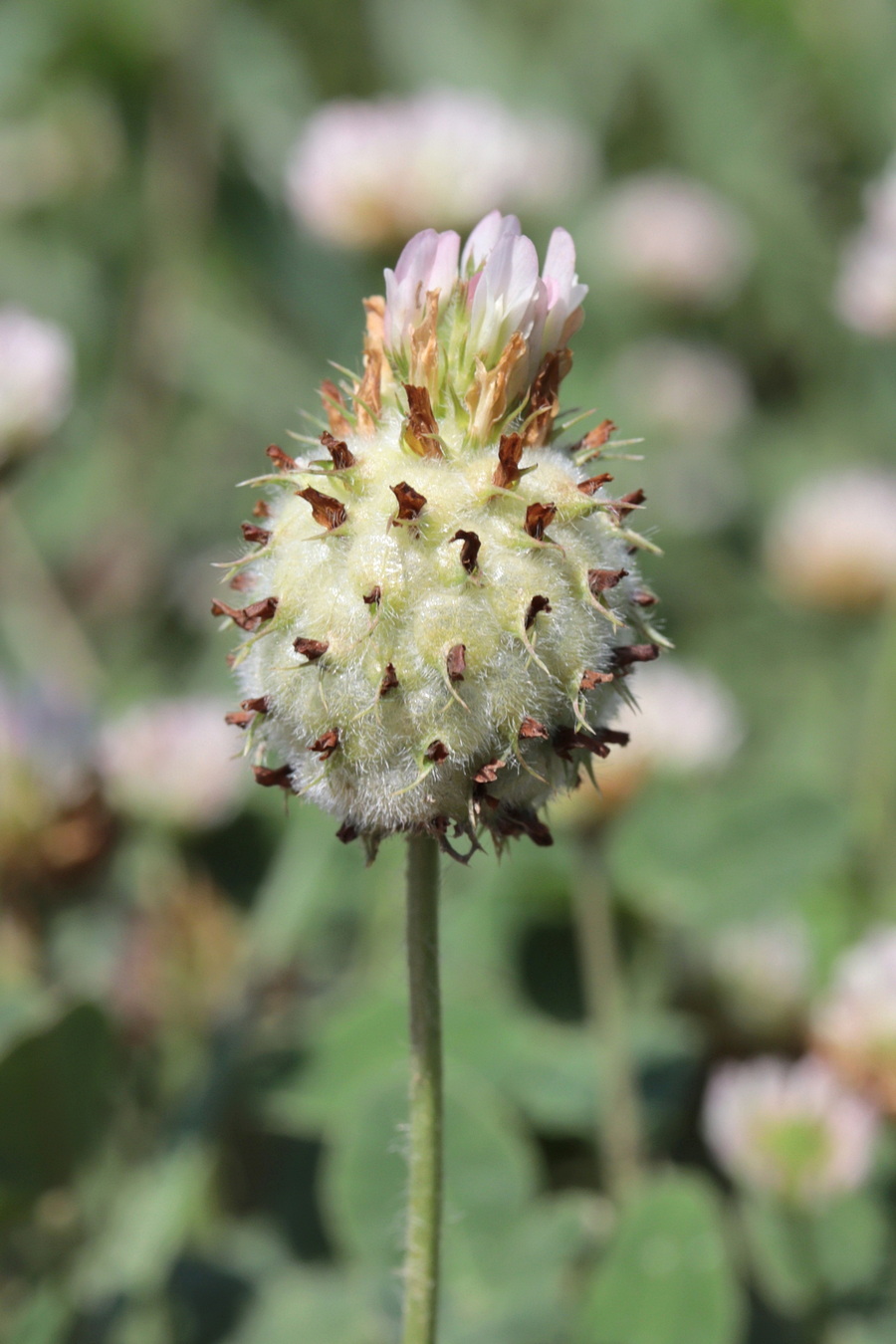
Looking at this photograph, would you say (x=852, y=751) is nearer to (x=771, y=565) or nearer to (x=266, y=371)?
(x=771, y=565)

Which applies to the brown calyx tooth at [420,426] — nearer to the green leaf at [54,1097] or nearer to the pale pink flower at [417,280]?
the pale pink flower at [417,280]

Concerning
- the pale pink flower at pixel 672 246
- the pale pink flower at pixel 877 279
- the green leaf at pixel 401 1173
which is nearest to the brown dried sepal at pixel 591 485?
the green leaf at pixel 401 1173

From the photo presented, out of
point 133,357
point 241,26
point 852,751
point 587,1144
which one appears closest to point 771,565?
point 852,751

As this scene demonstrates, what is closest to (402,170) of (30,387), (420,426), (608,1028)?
(30,387)

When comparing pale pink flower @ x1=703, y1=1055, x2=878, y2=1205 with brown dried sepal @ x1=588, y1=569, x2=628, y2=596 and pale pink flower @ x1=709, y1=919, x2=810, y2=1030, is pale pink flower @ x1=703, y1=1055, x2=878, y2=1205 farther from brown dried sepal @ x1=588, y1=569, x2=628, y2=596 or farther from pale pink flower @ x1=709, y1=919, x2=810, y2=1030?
brown dried sepal @ x1=588, y1=569, x2=628, y2=596

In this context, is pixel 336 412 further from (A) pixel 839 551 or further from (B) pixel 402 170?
(A) pixel 839 551

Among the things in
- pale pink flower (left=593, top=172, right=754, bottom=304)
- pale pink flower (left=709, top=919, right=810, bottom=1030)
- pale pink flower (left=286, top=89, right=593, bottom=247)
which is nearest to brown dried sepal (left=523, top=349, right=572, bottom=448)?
pale pink flower (left=709, top=919, right=810, bottom=1030)
